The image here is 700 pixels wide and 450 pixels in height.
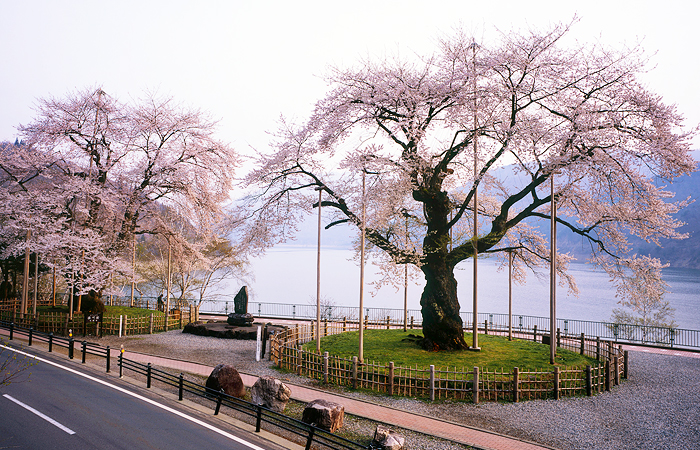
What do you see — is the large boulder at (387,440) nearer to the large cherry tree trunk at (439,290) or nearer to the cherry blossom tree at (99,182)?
the large cherry tree trunk at (439,290)

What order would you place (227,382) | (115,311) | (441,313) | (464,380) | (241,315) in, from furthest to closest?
(115,311) → (241,315) → (441,313) → (464,380) → (227,382)

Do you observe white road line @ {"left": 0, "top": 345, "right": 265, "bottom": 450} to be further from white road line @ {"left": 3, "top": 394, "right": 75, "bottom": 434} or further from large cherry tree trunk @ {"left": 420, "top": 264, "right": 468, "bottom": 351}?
large cherry tree trunk @ {"left": 420, "top": 264, "right": 468, "bottom": 351}

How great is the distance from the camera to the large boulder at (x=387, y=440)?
990 cm

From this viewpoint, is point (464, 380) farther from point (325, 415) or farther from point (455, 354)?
point (325, 415)

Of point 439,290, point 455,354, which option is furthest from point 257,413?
point 439,290

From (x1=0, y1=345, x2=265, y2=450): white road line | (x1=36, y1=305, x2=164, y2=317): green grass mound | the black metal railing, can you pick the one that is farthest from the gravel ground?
(x1=36, y1=305, x2=164, y2=317): green grass mound

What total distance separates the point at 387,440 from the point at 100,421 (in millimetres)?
7692

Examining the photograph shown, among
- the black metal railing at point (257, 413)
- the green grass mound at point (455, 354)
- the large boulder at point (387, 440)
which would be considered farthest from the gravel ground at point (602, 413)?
the black metal railing at point (257, 413)

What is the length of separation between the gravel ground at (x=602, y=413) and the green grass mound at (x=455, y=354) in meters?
2.18

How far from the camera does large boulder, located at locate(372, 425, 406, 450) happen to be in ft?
32.5

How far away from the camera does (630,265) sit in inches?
801

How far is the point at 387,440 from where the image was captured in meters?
9.98

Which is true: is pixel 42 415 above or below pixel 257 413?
below

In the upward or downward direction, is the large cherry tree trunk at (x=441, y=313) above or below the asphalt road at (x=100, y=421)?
above
